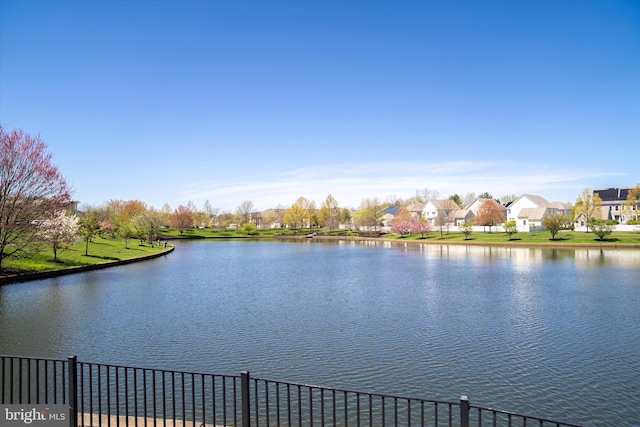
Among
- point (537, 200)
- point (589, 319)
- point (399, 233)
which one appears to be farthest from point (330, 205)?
point (589, 319)

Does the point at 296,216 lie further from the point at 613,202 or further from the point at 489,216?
the point at 613,202

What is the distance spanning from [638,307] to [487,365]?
10853 millimetres

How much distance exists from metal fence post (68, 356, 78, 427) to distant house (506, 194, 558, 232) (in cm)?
Result: 8119

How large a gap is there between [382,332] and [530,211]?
266ft

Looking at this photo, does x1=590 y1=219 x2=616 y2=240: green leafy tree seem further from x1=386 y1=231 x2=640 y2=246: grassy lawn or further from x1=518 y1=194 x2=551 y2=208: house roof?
x1=518 y1=194 x2=551 y2=208: house roof

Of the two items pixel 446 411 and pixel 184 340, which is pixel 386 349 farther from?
pixel 184 340

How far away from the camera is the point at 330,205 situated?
→ 4847 inches

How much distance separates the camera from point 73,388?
608 centimetres

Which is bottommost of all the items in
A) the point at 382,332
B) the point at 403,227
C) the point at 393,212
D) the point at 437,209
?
the point at 382,332

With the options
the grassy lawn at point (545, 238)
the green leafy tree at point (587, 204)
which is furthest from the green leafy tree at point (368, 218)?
the green leafy tree at point (587, 204)

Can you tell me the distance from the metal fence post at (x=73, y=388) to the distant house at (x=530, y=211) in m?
81.2

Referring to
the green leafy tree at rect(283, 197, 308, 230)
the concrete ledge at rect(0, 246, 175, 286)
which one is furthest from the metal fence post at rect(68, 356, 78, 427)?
the green leafy tree at rect(283, 197, 308, 230)

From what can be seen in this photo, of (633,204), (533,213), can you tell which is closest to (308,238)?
(533,213)

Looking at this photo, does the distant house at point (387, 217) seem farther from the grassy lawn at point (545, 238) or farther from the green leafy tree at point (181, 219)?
the green leafy tree at point (181, 219)
